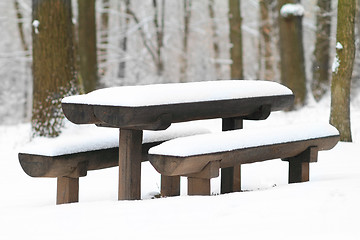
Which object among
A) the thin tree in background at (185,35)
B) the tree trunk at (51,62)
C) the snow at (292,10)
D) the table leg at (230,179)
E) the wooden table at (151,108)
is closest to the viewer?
the wooden table at (151,108)

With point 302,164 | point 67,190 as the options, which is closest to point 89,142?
point 67,190

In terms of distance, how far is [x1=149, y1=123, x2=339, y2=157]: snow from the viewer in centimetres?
550

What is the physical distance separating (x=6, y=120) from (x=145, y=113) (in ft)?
95.6

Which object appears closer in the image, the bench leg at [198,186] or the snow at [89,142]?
the bench leg at [198,186]

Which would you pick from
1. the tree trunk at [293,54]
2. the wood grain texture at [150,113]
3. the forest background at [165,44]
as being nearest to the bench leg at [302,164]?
the wood grain texture at [150,113]

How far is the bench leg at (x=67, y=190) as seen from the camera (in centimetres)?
632

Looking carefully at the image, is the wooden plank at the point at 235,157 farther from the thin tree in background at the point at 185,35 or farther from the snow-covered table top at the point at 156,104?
the thin tree in background at the point at 185,35

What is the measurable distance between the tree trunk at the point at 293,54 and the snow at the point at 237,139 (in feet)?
26.1

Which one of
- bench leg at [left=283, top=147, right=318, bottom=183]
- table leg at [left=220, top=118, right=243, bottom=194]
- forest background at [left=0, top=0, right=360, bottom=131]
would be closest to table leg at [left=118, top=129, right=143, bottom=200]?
table leg at [left=220, top=118, right=243, bottom=194]

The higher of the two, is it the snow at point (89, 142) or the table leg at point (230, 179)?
the snow at point (89, 142)

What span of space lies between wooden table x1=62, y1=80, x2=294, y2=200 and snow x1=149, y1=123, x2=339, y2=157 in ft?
0.86

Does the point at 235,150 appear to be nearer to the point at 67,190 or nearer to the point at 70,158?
the point at 70,158

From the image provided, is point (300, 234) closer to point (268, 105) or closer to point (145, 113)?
Answer: point (145, 113)

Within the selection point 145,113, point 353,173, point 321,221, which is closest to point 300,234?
point 321,221
